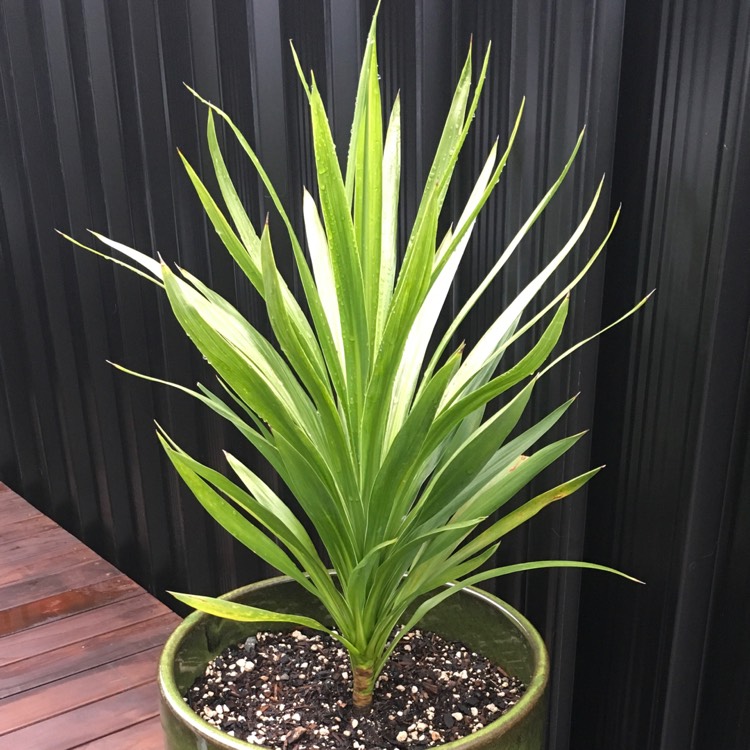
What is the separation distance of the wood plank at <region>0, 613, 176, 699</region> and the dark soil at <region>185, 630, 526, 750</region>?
2.36 feet

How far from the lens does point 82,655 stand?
5.01 feet

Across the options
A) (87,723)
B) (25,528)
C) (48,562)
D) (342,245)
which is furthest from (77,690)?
(342,245)

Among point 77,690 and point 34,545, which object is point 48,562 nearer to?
point 34,545

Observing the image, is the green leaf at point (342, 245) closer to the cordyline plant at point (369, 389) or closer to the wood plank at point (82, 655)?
the cordyline plant at point (369, 389)

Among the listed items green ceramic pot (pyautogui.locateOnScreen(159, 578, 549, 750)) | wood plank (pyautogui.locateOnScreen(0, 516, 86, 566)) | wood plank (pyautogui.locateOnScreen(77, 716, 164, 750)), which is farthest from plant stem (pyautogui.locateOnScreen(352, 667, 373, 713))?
wood plank (pyautogui.locateOnScreen(0, 516, 86, 566))

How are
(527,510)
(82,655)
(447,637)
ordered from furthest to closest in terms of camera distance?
(82,655) → (447,637) → (527,510)

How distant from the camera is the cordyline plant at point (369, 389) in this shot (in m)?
0.65

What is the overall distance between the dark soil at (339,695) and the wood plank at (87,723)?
459mm

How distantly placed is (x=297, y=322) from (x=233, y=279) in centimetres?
66

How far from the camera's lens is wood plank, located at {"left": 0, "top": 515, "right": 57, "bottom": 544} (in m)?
2.12

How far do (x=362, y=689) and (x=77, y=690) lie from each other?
2.75ft

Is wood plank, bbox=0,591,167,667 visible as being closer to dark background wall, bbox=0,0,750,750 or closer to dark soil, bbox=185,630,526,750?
dark background wall, bbox=0,0,750,750

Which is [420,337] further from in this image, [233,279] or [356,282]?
[233,279]

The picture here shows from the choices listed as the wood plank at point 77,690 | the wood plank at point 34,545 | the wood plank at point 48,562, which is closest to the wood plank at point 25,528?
the wood plank at point 34,545
